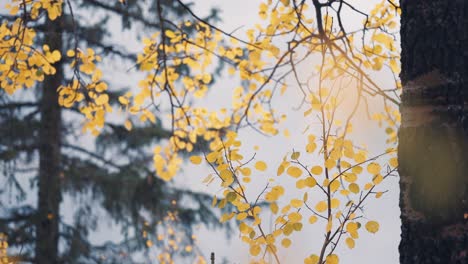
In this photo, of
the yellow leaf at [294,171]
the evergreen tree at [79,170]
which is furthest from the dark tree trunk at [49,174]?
the yellow leaf at [294,171]

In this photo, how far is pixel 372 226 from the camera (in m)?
2.49

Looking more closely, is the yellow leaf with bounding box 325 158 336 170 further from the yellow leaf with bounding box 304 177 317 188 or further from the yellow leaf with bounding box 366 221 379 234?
the yellow leaf with bounding box 366 221 379 234

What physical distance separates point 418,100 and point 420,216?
423 millimetres

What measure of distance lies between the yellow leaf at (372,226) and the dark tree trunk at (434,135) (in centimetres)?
30

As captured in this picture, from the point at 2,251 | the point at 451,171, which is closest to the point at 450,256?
the point at 451,171

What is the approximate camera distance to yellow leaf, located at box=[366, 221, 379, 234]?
8.13 feet

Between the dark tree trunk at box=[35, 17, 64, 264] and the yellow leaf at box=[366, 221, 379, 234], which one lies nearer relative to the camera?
the yellow leaf at box=[366, 221, 379, 234]

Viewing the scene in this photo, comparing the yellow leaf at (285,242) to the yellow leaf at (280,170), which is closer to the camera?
the yellow leaf at (280,170)

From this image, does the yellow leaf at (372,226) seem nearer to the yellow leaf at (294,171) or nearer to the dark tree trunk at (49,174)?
the yellow leaf at (294,171)

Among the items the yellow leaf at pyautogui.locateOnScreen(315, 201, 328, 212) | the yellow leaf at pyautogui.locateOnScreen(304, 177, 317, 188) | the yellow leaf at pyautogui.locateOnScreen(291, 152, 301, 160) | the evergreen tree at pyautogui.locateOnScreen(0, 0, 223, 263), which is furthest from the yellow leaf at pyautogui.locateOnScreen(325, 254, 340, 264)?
the evergreen tree at pyautogui.locateOnScreen(0, 0, 223, 263)

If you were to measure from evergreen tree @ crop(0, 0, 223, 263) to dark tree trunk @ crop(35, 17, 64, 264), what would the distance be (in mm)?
15

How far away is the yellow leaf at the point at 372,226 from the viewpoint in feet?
8.13

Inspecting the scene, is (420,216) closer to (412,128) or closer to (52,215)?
(412,128)

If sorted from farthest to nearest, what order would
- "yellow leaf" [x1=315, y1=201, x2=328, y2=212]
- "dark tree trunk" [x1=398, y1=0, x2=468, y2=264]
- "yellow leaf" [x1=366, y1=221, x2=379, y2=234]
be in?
"yellow leaf" [x1=315, y1=201, x2=328, y2=212], "yellow leaf" [x1=366, y1=221, x2=379, y2=234], "dark tree trunk" [x1=398, y1=0, x2=468, y2=264]
